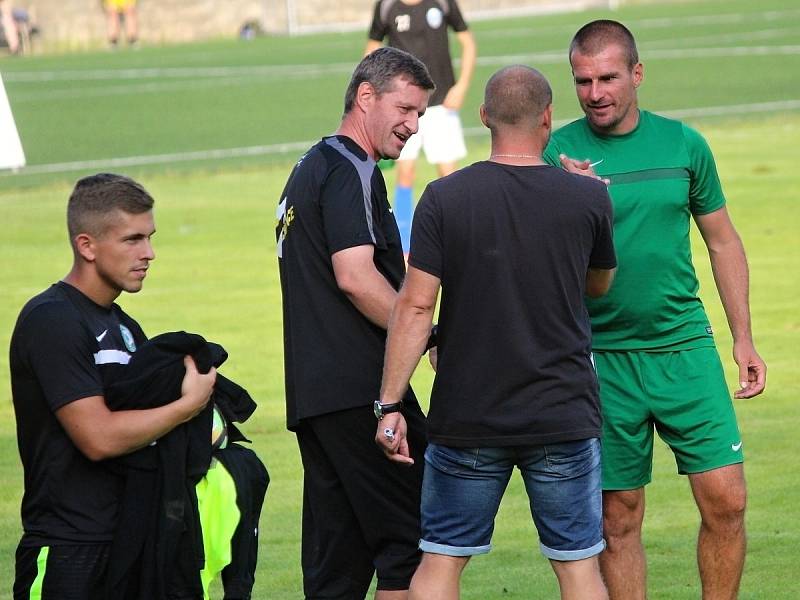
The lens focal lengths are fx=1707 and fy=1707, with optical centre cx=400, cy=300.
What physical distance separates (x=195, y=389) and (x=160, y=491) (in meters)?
0.32

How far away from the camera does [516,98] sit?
18.0 ft

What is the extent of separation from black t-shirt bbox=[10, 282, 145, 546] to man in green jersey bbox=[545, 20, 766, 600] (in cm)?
213

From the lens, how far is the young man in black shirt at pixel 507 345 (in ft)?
17.7

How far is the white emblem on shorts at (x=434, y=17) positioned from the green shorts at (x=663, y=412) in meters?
9.57

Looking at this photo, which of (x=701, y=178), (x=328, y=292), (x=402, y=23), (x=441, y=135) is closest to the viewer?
(x=328, y=292)

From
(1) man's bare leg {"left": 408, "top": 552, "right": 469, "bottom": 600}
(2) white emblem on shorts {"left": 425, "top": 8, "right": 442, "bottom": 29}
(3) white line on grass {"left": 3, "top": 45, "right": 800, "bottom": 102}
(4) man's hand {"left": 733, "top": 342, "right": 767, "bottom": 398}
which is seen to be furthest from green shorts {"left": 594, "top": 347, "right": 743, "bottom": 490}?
(3) white line on grass {"left": 3, "top": 45, "right": 800, "bottom": 102}

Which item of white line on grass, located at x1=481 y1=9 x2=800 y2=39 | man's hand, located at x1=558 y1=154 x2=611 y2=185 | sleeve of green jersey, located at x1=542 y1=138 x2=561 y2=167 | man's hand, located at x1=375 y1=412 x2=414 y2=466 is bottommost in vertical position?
white line on grass, located at x1=481 y1=9 x2=800 y2=39

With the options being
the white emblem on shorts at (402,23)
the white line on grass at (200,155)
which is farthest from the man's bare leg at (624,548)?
the white line on grass at (200,155)

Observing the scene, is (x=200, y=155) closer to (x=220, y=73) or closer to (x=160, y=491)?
(x=220, y=73)

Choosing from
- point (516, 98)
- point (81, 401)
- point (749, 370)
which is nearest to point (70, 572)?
point (81, 401)

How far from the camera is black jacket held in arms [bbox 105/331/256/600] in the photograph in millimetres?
5023

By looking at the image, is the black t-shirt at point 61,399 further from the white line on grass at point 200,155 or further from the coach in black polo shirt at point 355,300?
the white line on grass at point 200,155

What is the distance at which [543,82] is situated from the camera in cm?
552

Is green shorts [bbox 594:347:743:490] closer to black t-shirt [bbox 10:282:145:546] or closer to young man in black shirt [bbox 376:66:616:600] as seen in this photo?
young man in black shirt [bbox 376:66:616:600]
